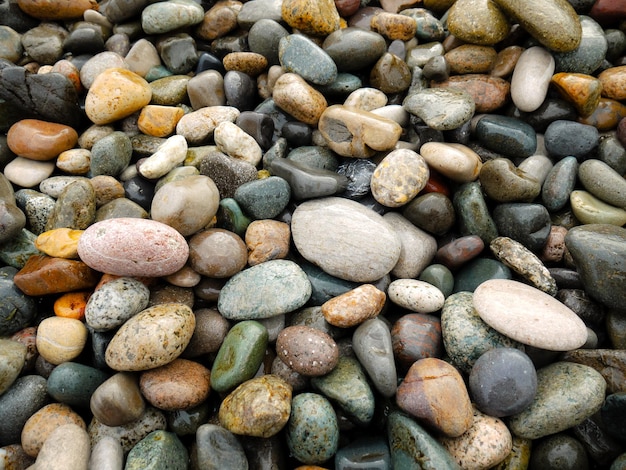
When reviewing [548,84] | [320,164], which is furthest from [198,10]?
[548,84]

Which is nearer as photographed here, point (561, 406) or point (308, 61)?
point (561, 406)

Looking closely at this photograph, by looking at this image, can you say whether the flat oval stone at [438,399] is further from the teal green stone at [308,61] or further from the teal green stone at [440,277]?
the teal green stone at [308,61]

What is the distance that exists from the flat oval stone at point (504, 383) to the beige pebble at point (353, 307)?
0.67 meters

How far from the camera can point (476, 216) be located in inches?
123

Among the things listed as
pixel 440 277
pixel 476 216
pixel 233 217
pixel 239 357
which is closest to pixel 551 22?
pixel 476 216

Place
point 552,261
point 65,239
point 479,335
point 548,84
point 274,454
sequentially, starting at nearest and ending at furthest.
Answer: point 274,454 → point 479,335 → point 65,239 → point 552,261 → point 548,84

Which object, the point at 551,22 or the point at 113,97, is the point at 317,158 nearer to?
the point at 113,97

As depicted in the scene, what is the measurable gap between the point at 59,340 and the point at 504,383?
254 centimetres

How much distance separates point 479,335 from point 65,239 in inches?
103

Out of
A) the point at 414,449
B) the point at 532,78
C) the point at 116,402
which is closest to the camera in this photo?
the point at 414,449

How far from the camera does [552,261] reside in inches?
124

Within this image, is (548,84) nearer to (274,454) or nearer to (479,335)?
(479,335)

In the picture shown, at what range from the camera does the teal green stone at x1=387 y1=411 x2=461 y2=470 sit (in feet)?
7.48

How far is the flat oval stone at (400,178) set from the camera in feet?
10.3
